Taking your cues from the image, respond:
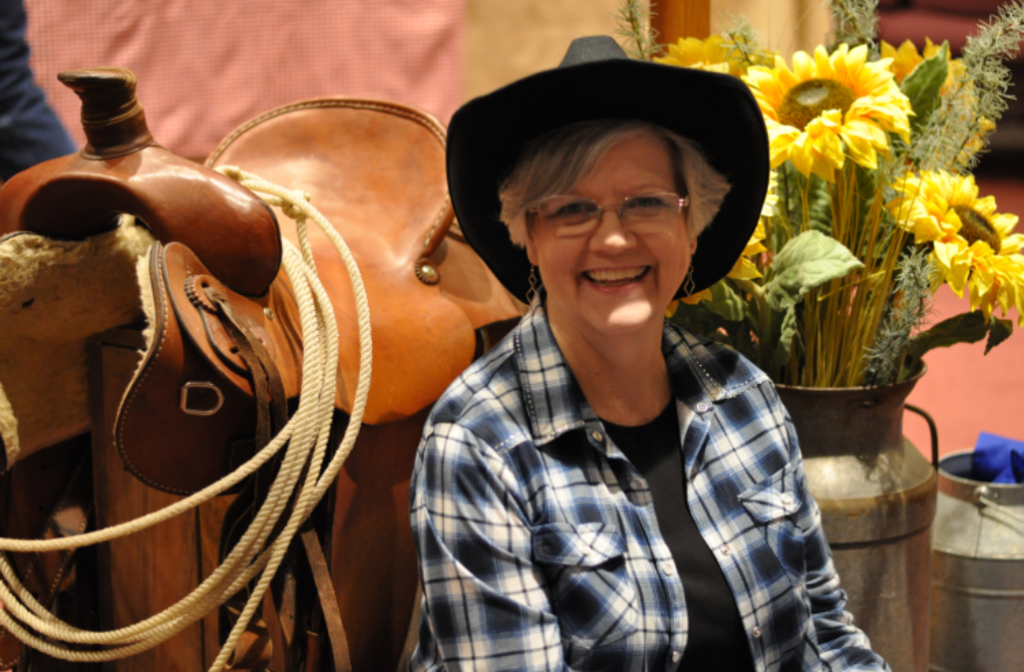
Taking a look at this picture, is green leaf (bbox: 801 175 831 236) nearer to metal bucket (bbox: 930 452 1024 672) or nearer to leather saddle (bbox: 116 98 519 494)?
leather saddle (bbox: 116 98 519 494)

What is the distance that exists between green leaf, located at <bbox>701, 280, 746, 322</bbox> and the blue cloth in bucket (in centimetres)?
84

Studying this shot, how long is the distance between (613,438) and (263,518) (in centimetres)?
42

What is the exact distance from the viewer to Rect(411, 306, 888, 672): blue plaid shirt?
0.84m

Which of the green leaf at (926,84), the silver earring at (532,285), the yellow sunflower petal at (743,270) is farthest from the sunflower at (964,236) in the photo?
the silver earring at (532,285)

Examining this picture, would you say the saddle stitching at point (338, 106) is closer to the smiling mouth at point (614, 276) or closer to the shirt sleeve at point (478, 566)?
the smiling mouth at point (614, 276)

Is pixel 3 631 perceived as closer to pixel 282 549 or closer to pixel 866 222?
pixel 282 549

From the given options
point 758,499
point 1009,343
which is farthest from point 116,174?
point 1009,343

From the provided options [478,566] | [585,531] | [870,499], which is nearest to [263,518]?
[478,566]

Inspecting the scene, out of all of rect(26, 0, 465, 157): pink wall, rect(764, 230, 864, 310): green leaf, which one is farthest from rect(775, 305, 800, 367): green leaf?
rect(26, 0, 465, 157): pink wall

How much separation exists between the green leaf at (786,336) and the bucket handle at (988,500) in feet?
2.00

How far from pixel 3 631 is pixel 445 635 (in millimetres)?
689

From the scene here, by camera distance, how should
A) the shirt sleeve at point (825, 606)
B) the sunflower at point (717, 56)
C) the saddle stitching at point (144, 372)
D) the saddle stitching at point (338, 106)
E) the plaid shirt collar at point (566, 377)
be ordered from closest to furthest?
the saddle stitching at point (144, 372) < the plaid shirt collar at point (566, 377) < the shirt sleeve at point (825, 606) < the sunflower at point (717, 56) < the saddle stitching at point (338, 106)

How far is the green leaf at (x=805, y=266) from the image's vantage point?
3.68ft

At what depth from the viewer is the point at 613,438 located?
100 centimetres
